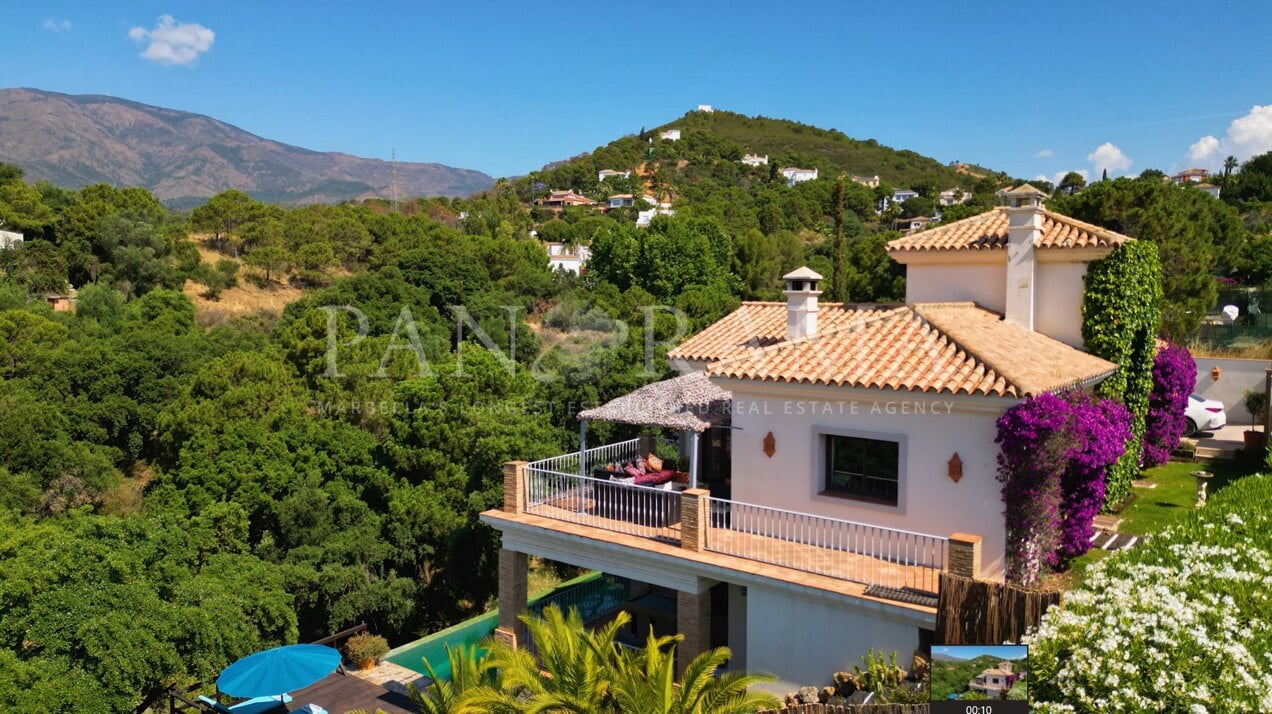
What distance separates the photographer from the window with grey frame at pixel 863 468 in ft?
39.0

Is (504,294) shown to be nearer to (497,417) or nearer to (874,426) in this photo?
(497,417)

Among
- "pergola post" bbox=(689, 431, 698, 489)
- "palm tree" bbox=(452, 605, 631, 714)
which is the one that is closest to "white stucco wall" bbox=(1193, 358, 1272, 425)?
"pergola post" bbox=(689, 431, 698, 489)

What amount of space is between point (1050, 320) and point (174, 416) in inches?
999

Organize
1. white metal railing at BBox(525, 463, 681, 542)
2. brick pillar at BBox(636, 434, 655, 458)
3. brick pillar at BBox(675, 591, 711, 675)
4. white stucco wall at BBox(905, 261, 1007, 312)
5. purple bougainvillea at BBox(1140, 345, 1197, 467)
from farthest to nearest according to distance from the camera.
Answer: purple bougainvillea at BBox(1140, 345, 1197, 467) < brick pillar at BBox(636, 434, 655, 458) < white stucco wall at BBox(905, 261, 1007, 312) < white metal railing at BBox(525, 463, 681, 542) < brick pillar at BBox(675, 591, 711, 675)

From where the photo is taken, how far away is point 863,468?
1217cm

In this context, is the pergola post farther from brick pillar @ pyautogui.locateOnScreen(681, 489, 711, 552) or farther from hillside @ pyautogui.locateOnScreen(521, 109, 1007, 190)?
hillside @ pyautogui.locateOnScreen(521, 109, 1007, 190)

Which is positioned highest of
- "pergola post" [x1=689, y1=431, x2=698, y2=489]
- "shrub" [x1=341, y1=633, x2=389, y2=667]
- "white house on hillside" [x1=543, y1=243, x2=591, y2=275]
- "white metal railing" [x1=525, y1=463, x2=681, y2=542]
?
"white house on hillside" [x1=543, y1=243, x2=591, y2=275]

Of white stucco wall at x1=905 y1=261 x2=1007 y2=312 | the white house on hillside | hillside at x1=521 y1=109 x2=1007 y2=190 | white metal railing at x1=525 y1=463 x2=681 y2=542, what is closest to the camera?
white metal railing at x1=525 y1=463 x2=681 y2=542

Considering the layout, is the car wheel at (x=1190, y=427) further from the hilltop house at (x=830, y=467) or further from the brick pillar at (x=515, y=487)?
the brick pillar at (x=515, y=487)

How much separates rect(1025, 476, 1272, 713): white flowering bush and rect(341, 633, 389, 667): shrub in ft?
42.0

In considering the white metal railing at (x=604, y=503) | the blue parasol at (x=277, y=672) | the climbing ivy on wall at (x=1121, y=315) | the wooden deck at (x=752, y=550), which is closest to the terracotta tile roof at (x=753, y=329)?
the white metal railing at (x=604, y=503)

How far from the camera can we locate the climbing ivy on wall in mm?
14414

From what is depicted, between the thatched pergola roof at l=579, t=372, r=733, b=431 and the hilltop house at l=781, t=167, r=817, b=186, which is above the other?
the hilltop house at l=781, t=167, r=817, b=186

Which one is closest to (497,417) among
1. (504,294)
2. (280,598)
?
(280,598)
